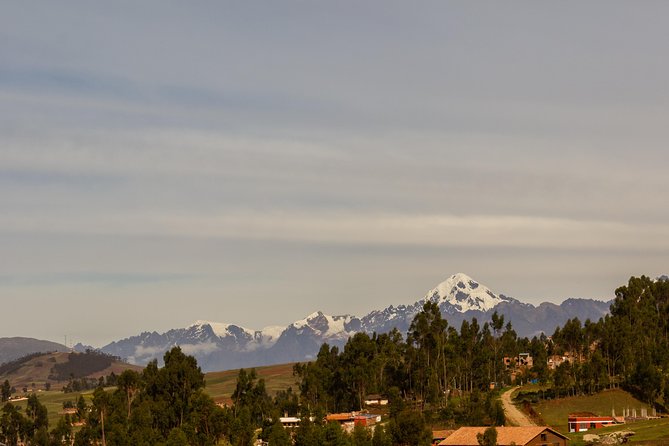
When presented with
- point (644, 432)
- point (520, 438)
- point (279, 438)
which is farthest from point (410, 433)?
point (644, 432)

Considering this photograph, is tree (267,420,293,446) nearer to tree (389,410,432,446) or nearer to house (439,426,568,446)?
tree (389,410,432,446)

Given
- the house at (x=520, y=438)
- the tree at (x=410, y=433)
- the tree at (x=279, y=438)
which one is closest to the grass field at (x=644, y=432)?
the house at (x=520, y=438)

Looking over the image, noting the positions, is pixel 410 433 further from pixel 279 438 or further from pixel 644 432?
pixel 644 432

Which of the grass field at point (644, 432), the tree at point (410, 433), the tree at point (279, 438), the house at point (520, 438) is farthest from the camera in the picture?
the tree at point (410, 433)

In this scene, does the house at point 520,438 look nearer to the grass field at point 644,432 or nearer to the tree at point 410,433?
the grass field at point 644,432

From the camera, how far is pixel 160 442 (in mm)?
192375

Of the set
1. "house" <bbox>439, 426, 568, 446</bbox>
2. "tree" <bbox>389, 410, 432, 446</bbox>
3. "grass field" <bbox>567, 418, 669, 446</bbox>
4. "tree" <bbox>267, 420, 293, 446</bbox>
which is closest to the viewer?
"grass field" <bbox>567, 418, 669, 446</bbox>

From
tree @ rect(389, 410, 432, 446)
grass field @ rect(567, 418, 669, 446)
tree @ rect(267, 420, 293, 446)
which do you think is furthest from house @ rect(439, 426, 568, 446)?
tree @ rect(267, 420, 293, 446)

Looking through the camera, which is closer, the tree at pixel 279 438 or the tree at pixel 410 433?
the tree at pixel 279 438

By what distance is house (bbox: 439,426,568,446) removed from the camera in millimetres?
177000

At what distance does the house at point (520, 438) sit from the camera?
17700 centimetres

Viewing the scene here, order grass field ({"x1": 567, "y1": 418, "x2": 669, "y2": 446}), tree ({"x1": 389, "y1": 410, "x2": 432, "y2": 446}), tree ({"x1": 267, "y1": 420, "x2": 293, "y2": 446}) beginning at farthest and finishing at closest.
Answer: tree ({"x1": 389, "y1": 410, "x2": 432, "y2": 446}) → tree ({"x1": 267, "y1": 420, "x2": 293, "y2": 446}) → grass field ({"x1": 567, "y1": 418, "x2": 669, "y2": 446})

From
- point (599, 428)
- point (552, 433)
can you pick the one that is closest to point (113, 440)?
point (552, 433)

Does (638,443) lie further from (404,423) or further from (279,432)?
(279,432)
